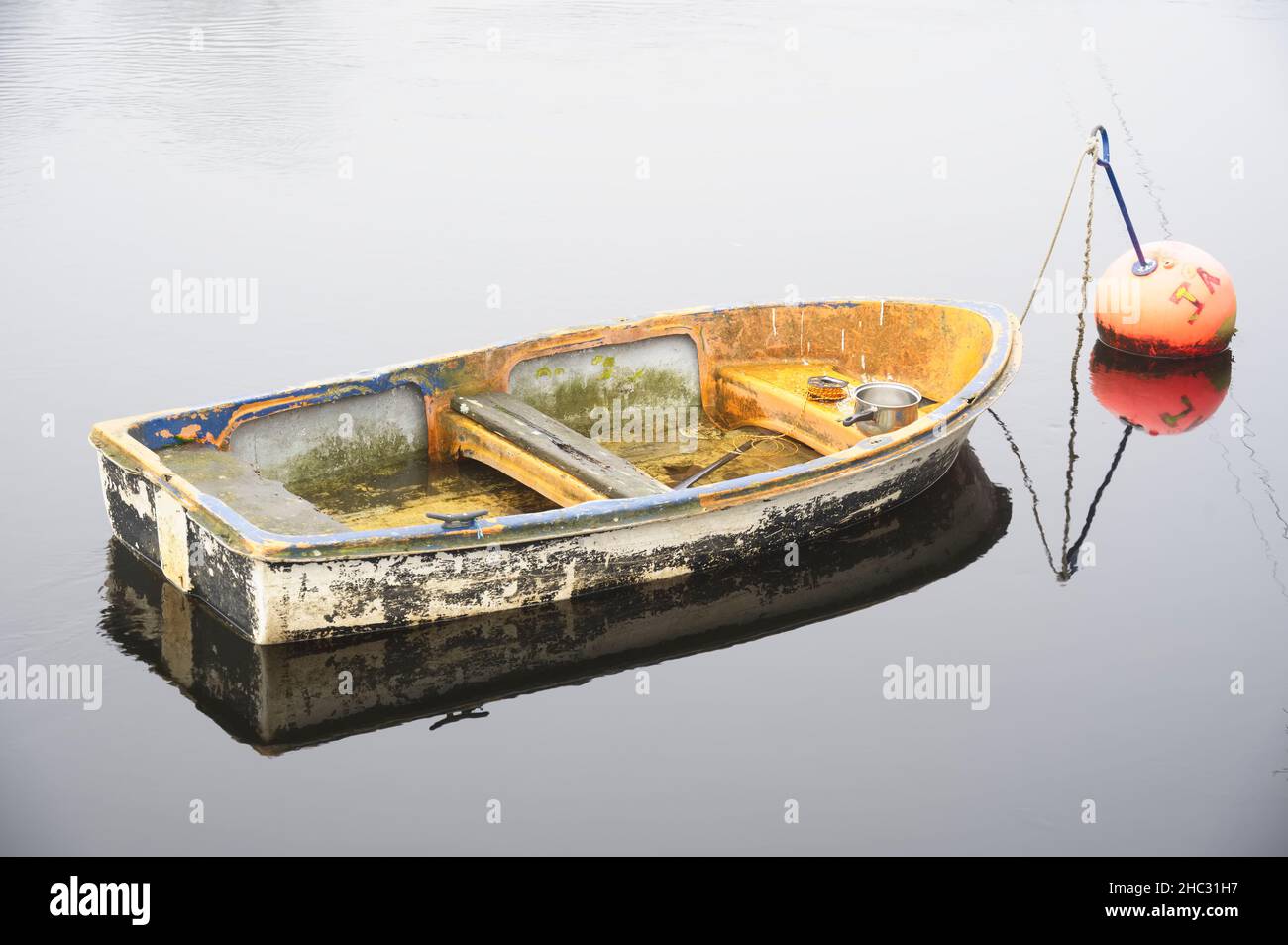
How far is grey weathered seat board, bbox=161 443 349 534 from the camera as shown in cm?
713

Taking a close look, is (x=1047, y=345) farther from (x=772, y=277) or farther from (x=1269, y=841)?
(x=1269, y=841)

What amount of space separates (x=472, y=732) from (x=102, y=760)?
5.25 feet

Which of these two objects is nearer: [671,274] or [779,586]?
[779,586]

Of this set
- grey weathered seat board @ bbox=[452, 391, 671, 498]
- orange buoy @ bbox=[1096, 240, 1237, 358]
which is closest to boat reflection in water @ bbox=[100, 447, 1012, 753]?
grey weathered seat board @ bbox=[452, 391, 671, 498]

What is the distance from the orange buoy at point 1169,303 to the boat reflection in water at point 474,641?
12.1 feet

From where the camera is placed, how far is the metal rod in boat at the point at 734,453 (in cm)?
880

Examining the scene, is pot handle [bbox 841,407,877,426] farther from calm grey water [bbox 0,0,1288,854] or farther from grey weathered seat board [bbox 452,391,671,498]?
grey weathered seat board [bbox 452,391,671,498]

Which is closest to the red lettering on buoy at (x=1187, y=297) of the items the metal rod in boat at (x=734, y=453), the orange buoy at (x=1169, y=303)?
the orange buoy at (x=1169, y=303)

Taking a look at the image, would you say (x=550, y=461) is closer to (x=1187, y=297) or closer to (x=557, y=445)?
(x=557, y=445)

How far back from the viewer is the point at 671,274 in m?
13.3

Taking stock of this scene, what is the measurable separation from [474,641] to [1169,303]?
255 inches

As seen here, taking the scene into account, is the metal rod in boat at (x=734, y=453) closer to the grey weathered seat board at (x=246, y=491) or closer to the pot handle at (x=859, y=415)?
the pot handle at (x=859, y=415)

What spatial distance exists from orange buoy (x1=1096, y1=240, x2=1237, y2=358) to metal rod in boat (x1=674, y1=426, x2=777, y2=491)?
348 centimetres
